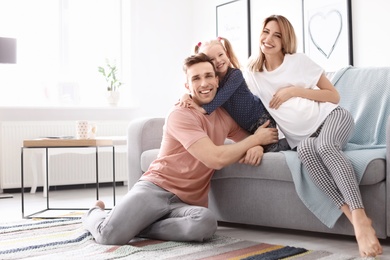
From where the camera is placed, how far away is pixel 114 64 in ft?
17.2

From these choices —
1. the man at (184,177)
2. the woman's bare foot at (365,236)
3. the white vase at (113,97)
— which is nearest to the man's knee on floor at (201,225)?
the man at (184,177)

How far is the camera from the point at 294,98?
241cm

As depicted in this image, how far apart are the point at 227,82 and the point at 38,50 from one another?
3.07m

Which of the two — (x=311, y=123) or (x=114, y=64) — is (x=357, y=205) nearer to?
(x=311, y=123)

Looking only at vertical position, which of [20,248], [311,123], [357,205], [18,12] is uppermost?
[18,12]

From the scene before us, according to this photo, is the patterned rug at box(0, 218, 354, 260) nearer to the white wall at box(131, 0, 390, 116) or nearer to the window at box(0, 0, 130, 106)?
the window at box(0, 0, 130, 106)

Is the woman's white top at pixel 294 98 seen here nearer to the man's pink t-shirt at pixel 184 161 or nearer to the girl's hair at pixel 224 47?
the girl's hair at pixel 224 47

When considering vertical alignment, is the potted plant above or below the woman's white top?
above

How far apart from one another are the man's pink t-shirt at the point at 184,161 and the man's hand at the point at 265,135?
171 mm

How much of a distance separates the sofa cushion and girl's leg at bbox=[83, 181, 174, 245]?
0.36 metres

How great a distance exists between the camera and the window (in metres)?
4.84

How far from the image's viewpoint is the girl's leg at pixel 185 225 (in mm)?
2125

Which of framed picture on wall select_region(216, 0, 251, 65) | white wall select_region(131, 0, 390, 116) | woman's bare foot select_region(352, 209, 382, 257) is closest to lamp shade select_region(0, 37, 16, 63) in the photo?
white wall select_region(131, 0, 390, 116)

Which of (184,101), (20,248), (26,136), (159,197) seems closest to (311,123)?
(184,101)
